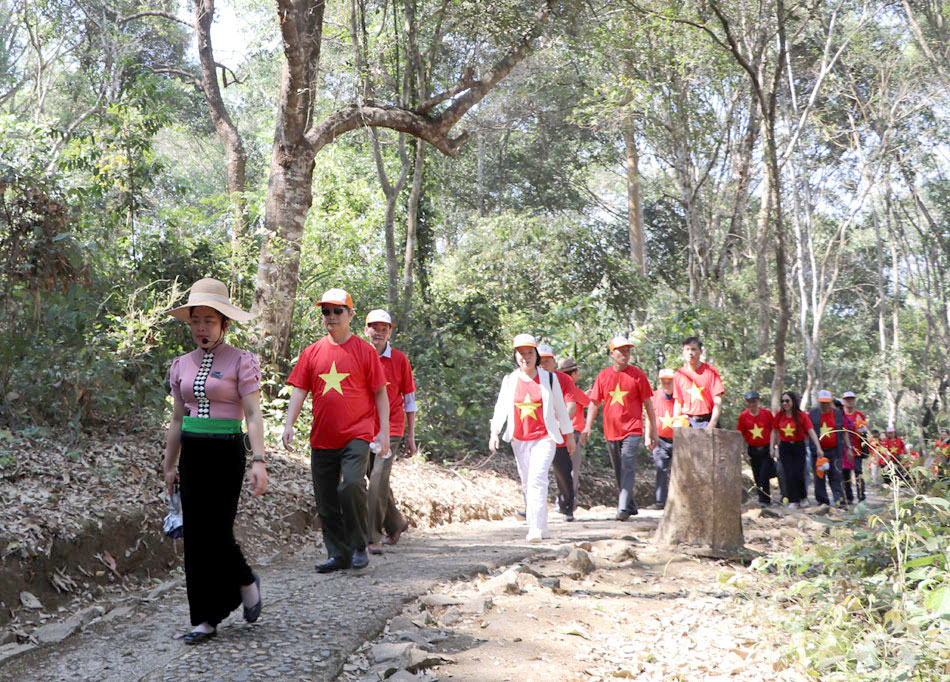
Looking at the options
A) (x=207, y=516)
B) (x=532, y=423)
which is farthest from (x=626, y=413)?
(x=207, y=516)

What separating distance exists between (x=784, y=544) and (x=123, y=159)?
29.0ft

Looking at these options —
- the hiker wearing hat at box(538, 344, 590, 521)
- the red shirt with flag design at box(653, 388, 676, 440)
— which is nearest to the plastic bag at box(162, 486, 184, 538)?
the hiker wearing hat at box(538, 344, 590, 521)

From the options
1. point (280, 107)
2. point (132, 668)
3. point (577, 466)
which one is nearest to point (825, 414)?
point (577, 466)

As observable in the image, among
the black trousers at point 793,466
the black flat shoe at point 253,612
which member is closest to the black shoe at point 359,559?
the black flat shoe at point 253,612

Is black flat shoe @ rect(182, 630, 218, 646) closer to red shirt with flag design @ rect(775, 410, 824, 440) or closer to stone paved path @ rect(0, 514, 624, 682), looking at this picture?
stone paved path @ rect(0, 514, 624, 682)

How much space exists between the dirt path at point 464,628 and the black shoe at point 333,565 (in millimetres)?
129

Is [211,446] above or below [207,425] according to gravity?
below

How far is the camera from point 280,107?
11.6 meters

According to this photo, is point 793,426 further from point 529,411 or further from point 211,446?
point 211,446

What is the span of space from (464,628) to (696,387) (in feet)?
21.0

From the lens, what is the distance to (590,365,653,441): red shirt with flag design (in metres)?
10.9

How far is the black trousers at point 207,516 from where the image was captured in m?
4.72

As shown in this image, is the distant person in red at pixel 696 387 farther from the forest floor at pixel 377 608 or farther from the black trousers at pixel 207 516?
the black trousers at pixel 207 516

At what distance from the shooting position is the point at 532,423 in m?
8.91
